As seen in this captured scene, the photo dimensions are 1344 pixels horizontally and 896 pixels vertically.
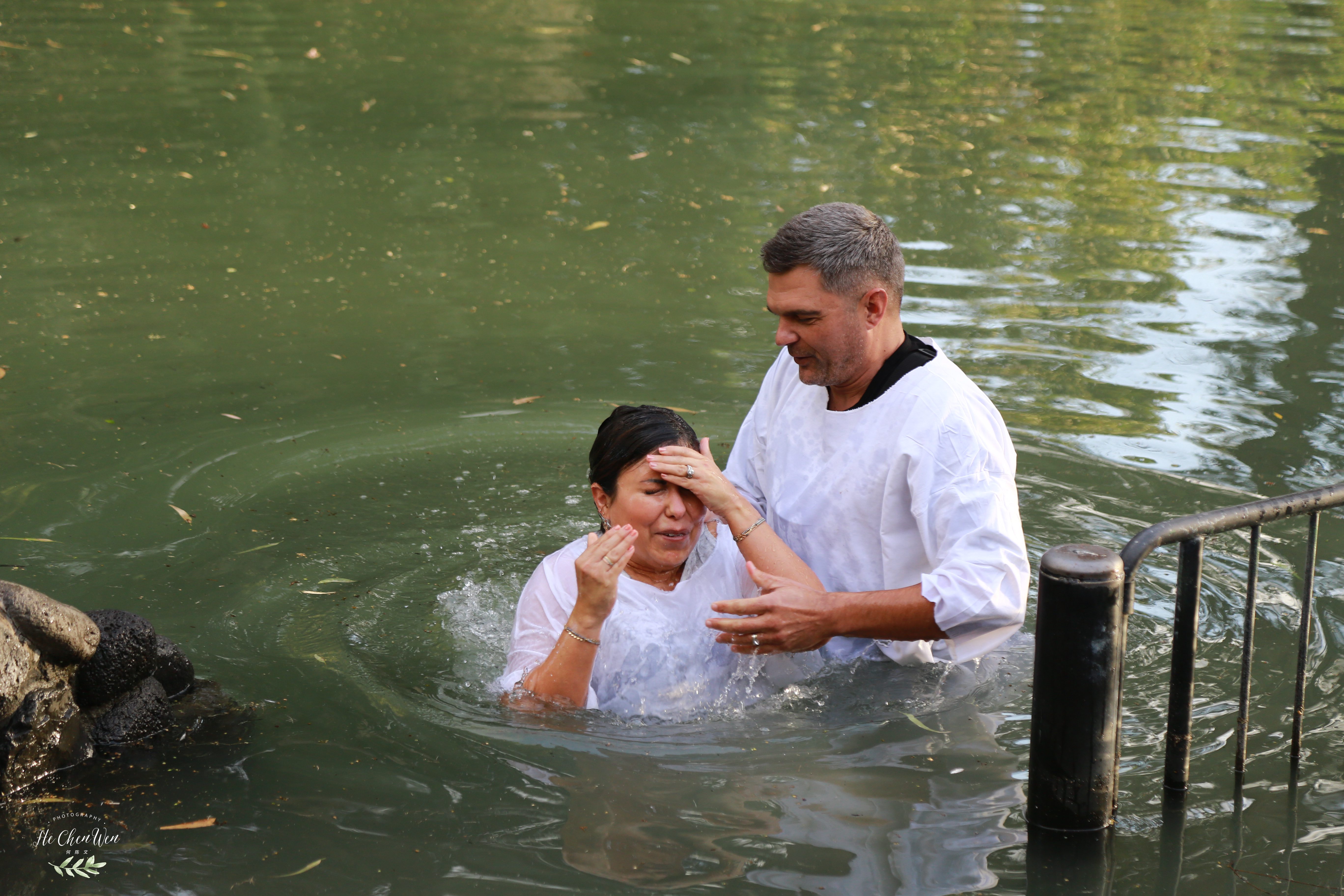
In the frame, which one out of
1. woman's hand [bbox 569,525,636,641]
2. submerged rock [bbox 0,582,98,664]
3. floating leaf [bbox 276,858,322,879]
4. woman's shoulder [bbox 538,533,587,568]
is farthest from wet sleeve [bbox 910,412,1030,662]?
submerged rock [bbox 0,582,98,664]

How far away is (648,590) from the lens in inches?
195

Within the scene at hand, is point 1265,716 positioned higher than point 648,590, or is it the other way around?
point 648,590

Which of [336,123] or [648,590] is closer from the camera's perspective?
[648,590]

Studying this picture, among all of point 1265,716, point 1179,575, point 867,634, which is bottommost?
point 1265,716

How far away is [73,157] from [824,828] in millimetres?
11342

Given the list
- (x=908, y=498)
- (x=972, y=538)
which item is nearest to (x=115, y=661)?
(x=908, y=498)

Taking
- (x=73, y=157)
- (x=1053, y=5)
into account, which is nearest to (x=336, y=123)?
(x=73, y=157)

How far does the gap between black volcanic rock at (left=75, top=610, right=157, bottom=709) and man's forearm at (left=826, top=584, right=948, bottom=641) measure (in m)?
2.39

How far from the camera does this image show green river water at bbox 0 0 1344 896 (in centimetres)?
441

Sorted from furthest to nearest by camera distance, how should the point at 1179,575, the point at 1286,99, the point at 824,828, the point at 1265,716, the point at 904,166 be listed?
1. the point at 1286,99
2. the point at 904,166
3. the point at 1265,716
4. the point at 824,828
5. the point at 1179,575

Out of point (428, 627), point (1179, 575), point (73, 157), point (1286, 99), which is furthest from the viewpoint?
point (1286, 99)

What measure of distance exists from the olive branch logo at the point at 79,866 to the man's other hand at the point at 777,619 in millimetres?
1990

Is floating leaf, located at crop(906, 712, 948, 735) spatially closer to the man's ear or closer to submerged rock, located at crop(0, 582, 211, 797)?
the man's ear

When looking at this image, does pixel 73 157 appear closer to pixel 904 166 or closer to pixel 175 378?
pixel 175 378
